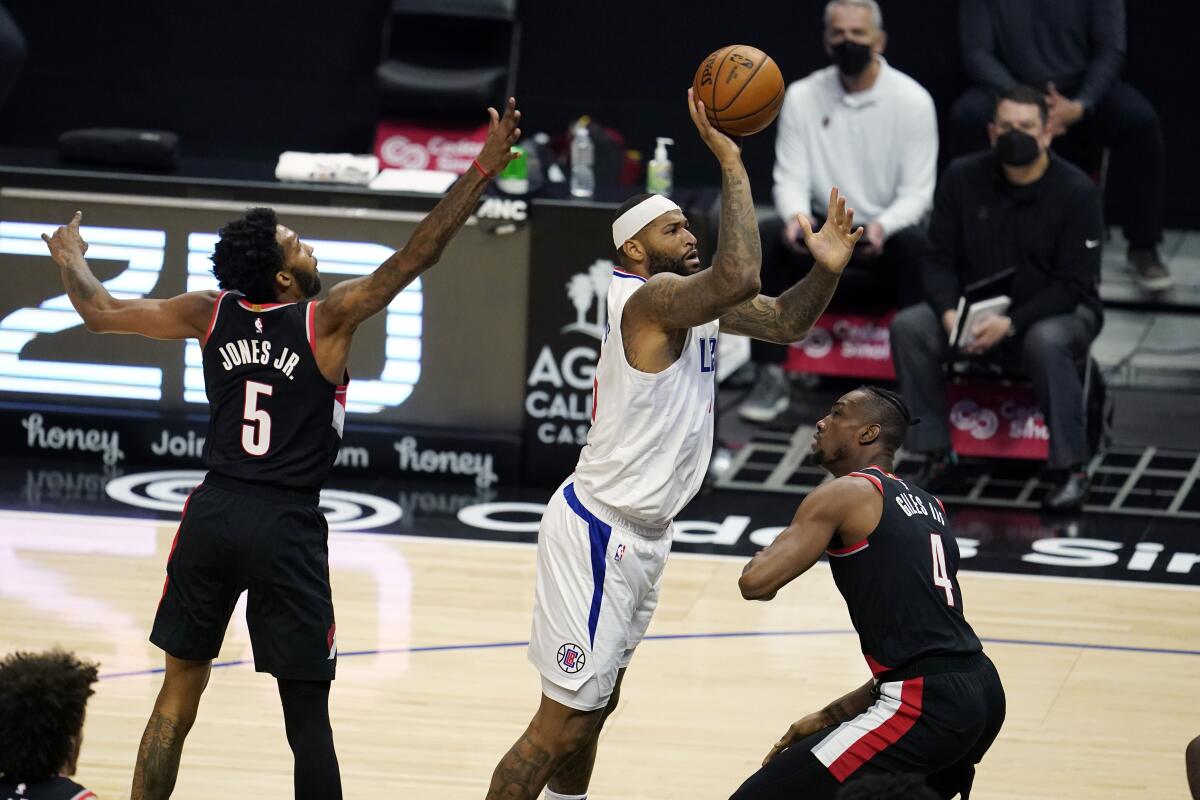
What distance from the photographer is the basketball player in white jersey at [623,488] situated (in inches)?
191

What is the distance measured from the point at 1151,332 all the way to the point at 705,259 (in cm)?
336

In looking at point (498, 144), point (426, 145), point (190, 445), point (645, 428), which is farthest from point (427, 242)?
point (426, 145)

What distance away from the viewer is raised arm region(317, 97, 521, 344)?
475 centimetres

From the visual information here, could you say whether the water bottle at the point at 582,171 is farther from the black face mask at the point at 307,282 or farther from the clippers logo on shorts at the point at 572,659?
the clippers logo on shorts at the point at 572,659

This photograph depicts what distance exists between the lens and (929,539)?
4.64 metres

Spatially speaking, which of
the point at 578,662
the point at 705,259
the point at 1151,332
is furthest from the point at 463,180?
the point at 1151,332

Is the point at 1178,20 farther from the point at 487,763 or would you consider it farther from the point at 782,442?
the point at 487,763

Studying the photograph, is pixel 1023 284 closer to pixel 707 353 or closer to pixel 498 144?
pixel 707 353

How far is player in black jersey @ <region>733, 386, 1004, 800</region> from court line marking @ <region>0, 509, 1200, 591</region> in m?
3.44

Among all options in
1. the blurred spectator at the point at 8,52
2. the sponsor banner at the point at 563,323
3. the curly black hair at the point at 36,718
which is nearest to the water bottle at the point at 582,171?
the sponsor banner at the point at 563,323

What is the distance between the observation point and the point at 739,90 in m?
5.25

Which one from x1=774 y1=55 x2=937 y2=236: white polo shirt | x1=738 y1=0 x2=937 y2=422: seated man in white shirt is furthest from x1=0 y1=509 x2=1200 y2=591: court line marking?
x1=774 y1=55 x2=937 y2=236: white polo shirt

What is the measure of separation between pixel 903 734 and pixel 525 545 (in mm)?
3924

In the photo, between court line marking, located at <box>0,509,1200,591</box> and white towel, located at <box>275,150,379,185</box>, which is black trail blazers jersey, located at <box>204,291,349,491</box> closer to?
court line marking, located at <box>0,509,1200,591</box>
